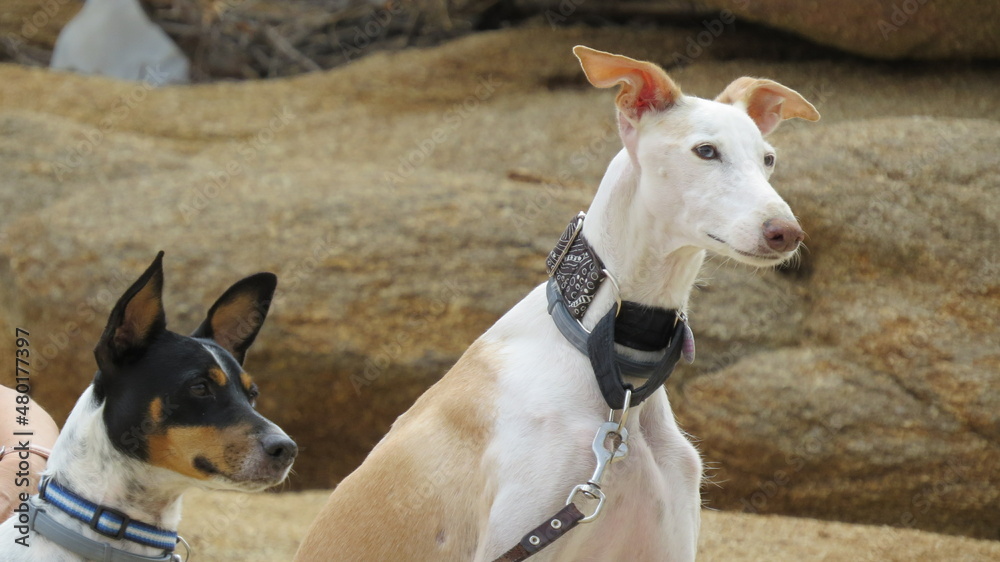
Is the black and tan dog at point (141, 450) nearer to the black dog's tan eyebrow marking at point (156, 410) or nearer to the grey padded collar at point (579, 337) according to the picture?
the black dog's tan eyebrow marking at point (156, 410)

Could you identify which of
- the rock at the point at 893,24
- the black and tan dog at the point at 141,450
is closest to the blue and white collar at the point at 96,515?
the black and tan dog at the point at 141,450

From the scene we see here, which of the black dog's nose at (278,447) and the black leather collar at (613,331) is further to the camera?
the black dog's nose at (278,447)

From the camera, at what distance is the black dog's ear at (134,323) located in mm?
3166

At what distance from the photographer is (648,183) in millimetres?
2902

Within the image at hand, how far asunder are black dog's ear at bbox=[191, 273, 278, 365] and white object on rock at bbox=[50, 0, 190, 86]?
761 centimetres

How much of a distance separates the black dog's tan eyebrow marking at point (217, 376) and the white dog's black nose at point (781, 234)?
1.83 m

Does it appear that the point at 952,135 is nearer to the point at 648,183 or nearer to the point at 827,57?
the point at 827,57

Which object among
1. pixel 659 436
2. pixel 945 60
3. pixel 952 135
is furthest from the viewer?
pixel 945 60

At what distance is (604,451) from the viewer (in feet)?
9.23

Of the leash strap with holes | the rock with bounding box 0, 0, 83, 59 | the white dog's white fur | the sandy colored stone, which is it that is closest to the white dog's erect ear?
the white dog's white fur

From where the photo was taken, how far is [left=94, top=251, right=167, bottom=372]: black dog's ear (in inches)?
125

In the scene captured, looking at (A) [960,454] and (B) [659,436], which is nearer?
(B) [659,436]

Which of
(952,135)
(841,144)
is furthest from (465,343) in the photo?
(952,135)

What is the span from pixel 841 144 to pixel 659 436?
4257mm
